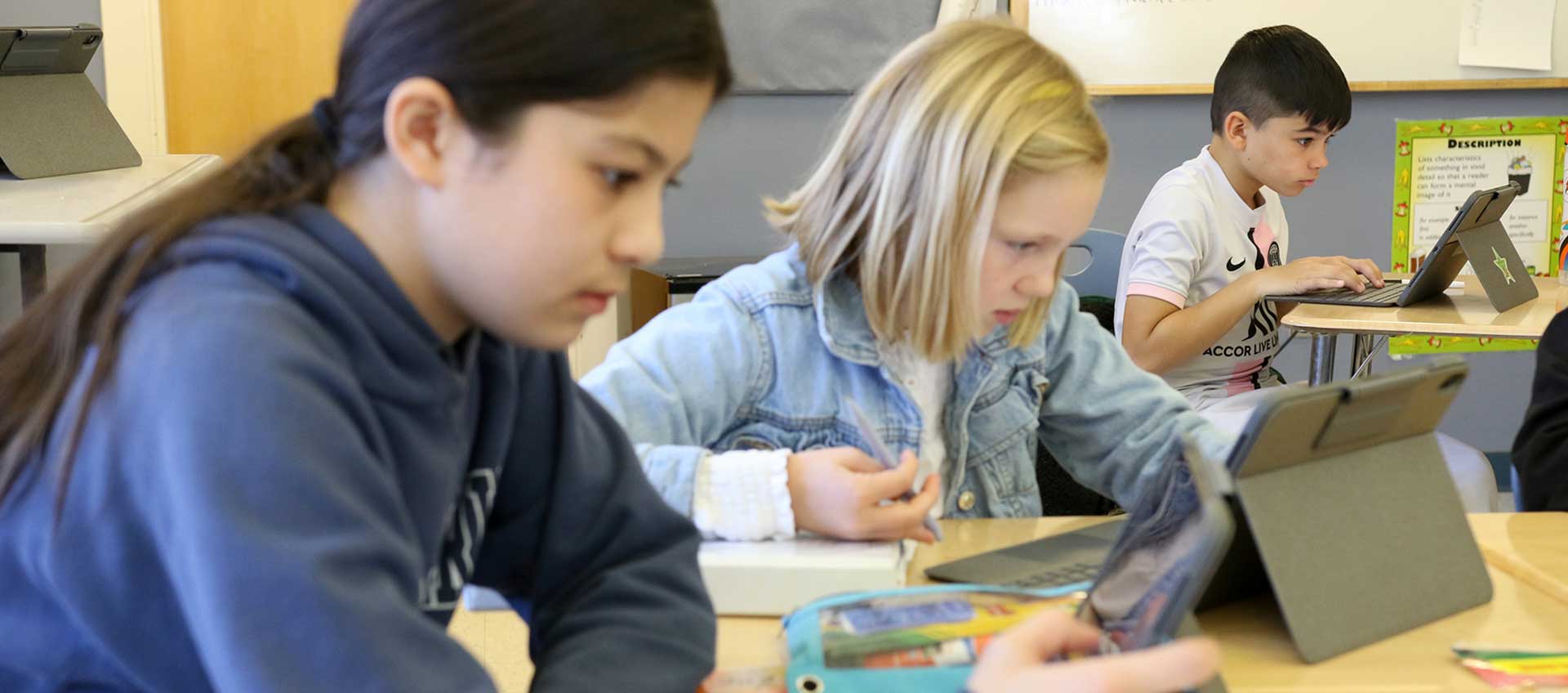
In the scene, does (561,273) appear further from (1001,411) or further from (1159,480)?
(1001,411)

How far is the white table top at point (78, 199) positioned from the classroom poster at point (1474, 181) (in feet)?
8.87

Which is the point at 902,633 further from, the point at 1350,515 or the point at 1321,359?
the point at 1321,359

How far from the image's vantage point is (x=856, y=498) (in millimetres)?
969

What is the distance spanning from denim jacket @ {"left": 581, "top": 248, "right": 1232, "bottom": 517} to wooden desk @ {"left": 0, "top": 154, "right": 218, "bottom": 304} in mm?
827

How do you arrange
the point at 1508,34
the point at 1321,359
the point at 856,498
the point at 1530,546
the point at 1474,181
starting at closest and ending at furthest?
1. the point at 856,498
2. the point at 1530,546
3. the point at 1321,359
4. the point at 1508,34
5. the point at 1474,181

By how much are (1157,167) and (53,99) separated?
2.39 meters

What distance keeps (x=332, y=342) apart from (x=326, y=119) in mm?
154

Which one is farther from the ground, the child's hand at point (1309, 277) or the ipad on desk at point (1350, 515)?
the ipad on desk at point (1350, 515)

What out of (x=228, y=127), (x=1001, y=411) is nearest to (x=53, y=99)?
(x=228, y=127)

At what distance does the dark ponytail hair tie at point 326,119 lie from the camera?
70cm

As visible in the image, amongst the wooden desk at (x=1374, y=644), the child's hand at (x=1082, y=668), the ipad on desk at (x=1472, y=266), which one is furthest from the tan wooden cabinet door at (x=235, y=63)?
the child's hand at (x=1082, y=668)

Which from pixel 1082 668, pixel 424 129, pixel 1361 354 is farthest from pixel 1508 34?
pixel 424 129

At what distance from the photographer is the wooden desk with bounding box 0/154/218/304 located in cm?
183

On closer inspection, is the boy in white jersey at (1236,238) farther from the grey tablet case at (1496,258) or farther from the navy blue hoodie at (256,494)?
the navy blue hoodie at (256,494)
